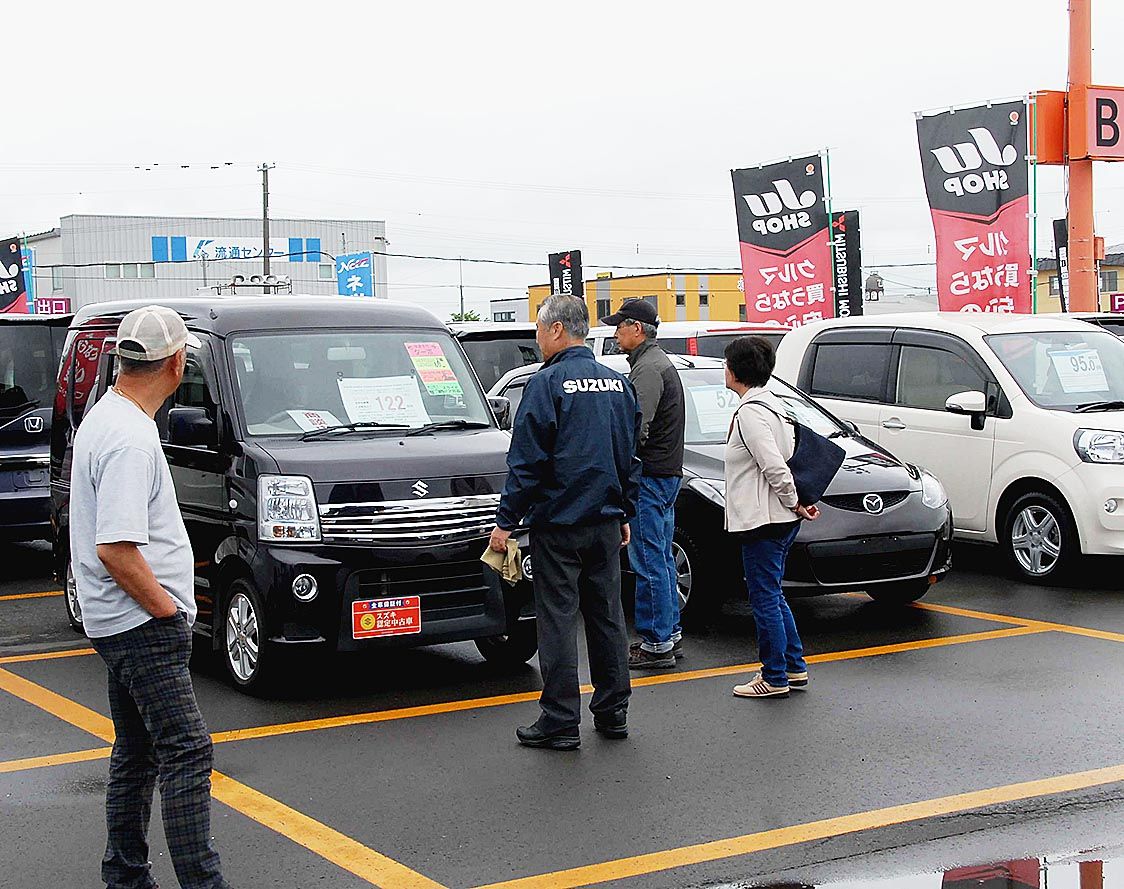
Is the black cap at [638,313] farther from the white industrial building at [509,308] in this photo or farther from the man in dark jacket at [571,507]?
the white industrial building at [509,308]

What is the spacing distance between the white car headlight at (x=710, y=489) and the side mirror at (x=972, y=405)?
2613 mm

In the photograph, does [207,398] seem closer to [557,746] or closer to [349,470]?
[349,470]

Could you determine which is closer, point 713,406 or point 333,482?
point 333,482

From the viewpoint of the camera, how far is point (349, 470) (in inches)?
295

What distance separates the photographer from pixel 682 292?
96750 millimetres

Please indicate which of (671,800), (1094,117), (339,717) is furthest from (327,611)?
(1094,117)

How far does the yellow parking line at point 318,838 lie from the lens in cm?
502

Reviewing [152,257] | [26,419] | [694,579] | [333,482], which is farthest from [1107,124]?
[152,257]

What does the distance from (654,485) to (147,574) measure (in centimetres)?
429

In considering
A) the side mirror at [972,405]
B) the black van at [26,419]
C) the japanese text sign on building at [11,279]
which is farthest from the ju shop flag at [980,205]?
the japanese text sign on building at [11,279]

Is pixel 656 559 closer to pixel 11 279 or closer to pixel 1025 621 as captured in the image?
pixel 1025 621

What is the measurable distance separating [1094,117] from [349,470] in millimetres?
13175

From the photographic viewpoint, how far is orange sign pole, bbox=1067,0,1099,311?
17.7m

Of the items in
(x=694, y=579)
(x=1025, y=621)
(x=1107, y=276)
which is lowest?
(x=1025, y=621)
